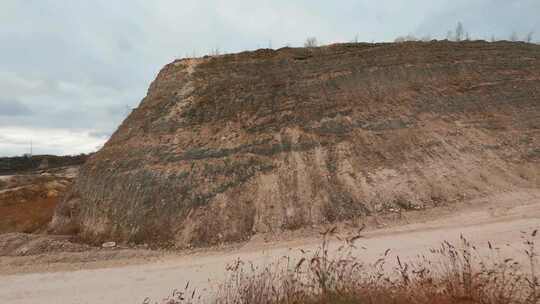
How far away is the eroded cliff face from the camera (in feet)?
61.8

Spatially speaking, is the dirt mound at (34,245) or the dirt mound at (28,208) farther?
the dirt mound at (28,208)

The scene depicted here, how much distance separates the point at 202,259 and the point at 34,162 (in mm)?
90069

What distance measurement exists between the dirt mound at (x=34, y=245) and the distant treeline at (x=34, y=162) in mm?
67935

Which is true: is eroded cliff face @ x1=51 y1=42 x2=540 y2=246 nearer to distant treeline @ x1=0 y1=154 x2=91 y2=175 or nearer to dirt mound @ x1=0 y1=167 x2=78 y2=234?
dirt mound @ x1=0 y1=167 x2=78 y2=234

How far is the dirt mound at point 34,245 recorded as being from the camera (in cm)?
1870

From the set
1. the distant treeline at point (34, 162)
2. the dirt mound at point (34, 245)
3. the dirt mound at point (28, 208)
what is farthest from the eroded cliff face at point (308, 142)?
the distant treeline at point (34, 162)

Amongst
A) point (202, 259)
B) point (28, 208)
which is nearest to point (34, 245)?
point (202, 259)

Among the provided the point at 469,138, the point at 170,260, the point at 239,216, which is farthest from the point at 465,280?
the point at 469,138

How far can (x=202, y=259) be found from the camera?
15477mm

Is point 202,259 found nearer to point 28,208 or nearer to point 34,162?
point 28,208

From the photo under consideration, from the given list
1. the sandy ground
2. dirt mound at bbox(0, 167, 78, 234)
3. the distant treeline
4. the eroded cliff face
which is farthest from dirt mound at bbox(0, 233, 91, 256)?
the distant treeline

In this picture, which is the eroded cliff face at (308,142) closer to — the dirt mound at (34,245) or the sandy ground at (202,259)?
the dirt mound at (34,245)

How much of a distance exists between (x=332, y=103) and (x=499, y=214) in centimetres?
1019

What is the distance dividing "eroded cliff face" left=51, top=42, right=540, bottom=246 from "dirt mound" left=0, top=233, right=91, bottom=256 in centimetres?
117
